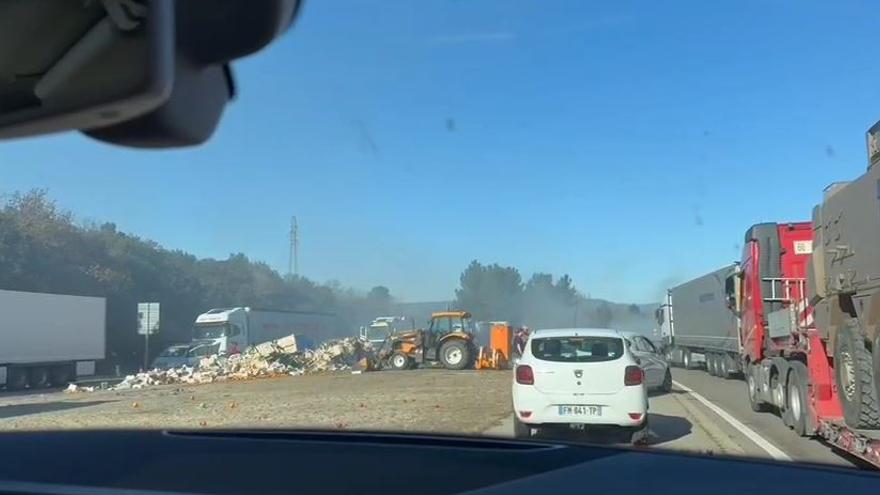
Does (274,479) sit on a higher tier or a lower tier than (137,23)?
lower

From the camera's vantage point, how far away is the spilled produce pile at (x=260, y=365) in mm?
35188

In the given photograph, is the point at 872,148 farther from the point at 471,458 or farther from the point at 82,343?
the point at 82,343

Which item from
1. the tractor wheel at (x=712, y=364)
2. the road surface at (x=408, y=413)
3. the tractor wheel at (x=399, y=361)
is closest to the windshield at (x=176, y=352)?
the tractor wheel at (x=399, y=361)

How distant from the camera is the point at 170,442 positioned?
3945mm

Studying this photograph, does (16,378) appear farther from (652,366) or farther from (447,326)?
(652,366)

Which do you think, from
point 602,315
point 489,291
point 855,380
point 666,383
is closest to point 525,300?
point 489,291

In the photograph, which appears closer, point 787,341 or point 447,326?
point 787,341

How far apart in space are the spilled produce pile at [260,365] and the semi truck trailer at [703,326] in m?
15.3

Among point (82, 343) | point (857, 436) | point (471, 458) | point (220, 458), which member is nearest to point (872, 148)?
point (857, 436)

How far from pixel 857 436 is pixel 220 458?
27.3 feet

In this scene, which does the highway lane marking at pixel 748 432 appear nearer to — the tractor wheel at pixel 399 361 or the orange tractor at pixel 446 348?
the orange tractor at pixel 446 348

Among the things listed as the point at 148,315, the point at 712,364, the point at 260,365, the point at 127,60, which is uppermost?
the point at 148,315

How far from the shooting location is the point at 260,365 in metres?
38.8

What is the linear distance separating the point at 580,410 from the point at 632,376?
86 centimetres
